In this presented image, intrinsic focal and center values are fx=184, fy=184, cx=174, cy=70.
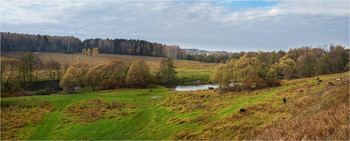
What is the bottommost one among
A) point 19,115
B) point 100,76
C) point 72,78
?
point 19,115

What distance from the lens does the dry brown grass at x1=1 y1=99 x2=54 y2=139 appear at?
21684mm

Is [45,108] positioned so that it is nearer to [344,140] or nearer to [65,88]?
[65,88]

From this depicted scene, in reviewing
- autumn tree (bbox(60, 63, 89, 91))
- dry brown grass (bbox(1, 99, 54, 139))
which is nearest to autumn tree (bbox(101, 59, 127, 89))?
autumn tree (bbox(60, 63, 89, 91))

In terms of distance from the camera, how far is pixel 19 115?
2744cm

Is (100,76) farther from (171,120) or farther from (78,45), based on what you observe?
(78,45)

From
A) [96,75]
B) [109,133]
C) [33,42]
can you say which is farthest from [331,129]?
[33,42]

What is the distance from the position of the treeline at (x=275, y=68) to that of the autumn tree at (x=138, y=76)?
2442cm

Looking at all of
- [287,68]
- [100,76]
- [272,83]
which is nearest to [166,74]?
[100,76]

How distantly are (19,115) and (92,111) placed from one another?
10214 mm

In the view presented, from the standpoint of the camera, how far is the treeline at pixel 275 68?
4406 cm

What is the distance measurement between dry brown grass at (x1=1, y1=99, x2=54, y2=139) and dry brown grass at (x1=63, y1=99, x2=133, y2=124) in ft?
12.6

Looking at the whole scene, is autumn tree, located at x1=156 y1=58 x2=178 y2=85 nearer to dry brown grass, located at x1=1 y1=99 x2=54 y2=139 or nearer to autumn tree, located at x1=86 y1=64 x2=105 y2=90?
autumn tree, located at x1=86 y1=64 x2=105 y2=90

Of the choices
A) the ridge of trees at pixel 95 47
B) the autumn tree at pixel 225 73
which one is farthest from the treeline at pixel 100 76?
the ridge of trees at pixel 95 47

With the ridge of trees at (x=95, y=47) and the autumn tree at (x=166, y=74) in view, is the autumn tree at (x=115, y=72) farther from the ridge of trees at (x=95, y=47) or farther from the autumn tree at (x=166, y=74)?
the ridge of trees at (x=95, y=47)
